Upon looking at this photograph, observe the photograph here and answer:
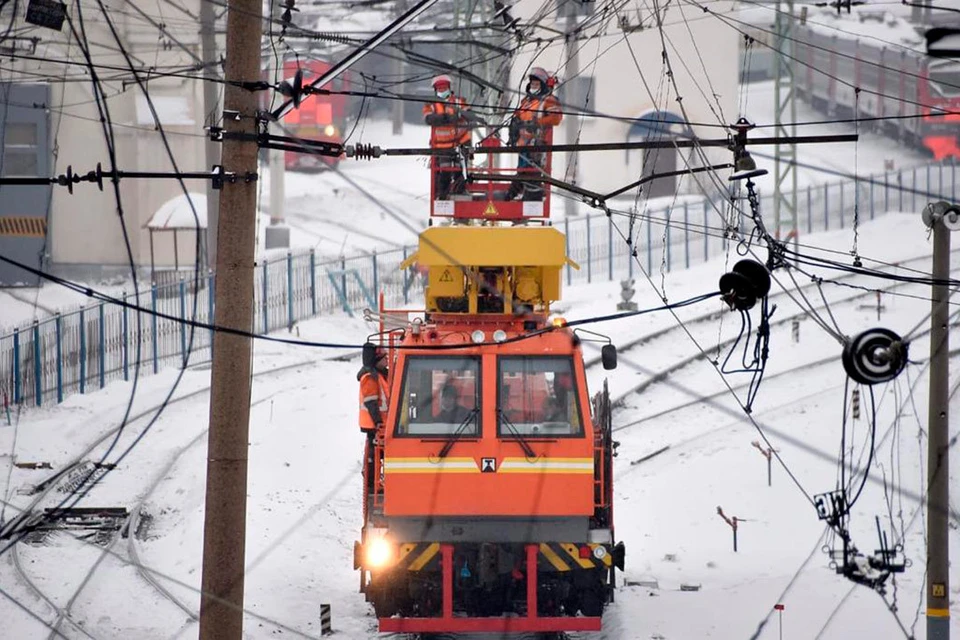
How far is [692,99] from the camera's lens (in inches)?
1832

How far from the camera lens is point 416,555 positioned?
40.6 feet

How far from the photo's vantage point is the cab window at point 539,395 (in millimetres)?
12422

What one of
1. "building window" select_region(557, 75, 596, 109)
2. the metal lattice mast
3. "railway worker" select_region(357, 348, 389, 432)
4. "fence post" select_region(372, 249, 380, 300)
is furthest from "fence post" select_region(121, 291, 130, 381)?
"building window" select_region(557, 75, 596, 109)

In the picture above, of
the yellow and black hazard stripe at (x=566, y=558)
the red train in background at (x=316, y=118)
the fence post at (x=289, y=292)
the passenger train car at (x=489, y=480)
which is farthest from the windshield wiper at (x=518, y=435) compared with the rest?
the red train in background at (x=316, y=118)

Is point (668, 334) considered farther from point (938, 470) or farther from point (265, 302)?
point (938, 470)

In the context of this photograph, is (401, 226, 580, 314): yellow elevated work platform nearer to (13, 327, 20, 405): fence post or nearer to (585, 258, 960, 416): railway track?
(585, 258, 960, 416): railway track

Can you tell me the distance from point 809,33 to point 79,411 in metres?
40.0

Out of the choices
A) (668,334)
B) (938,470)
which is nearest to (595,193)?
(938,470)

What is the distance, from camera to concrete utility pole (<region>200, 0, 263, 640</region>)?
966 cm

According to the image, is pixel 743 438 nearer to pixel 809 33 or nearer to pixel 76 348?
pixel 76 348

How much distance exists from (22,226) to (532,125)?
24.6 m

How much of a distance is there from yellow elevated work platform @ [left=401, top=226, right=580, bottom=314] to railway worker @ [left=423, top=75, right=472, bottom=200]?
110 centimetres

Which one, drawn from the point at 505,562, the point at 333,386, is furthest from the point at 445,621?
the point at 333,386

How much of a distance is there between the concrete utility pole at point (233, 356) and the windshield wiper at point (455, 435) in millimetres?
2823
